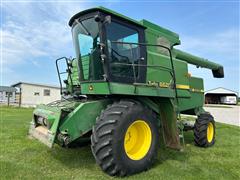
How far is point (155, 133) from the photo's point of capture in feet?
16.3

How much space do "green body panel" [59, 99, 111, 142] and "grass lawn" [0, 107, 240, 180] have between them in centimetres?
72

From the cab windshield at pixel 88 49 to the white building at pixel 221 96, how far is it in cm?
5614

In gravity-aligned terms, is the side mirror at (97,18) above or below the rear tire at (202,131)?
above

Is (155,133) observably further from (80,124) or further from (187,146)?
(187,146)

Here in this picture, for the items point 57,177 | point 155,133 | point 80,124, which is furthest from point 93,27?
point 57,177

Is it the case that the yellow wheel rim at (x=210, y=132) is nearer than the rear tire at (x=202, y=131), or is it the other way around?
the rear tire at (x=202, y=131)

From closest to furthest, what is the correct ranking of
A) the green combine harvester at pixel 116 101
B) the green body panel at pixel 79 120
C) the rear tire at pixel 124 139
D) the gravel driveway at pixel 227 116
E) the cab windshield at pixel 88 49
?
1. the rear tire at pixel 124 139
2. the green combine harvester at pixel 116 101
3. the green body panel at pixel 79 120
4. the cab windshield at pixel 88 49
5. the gravel driveway at pixel 227 116

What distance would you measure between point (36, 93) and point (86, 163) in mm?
32590

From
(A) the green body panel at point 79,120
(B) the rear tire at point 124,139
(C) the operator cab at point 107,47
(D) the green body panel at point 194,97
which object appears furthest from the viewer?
(D) the green body panel at point 194,97

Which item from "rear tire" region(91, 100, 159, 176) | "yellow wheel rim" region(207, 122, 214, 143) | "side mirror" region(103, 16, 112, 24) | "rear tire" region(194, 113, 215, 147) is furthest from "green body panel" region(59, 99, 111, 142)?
"yellow wheel rim" region(207, 122, 214, 143)

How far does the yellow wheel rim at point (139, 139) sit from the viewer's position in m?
4.81

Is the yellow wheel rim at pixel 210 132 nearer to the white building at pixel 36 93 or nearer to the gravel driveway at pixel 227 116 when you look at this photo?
the gravel driveway at pixel 227 116

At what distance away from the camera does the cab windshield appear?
197 inches

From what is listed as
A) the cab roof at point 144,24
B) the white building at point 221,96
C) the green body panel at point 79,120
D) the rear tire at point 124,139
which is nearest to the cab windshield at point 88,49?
the cab roof at point 144,24
